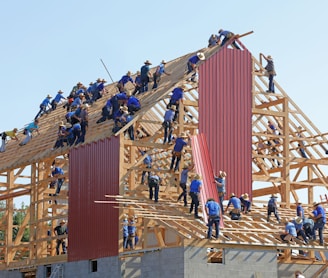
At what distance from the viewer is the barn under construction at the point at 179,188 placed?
2780 cm

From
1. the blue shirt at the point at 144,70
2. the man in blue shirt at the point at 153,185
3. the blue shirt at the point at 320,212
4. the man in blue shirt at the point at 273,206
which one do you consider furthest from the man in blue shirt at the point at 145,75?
the blue shirt at the point at 320,212

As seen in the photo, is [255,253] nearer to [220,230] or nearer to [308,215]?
[220,230]

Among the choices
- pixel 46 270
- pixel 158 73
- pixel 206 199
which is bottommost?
pixel 46 270

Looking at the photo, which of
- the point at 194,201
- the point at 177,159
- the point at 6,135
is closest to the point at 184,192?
the point at 194,201

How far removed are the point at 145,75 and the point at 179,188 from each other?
543cm

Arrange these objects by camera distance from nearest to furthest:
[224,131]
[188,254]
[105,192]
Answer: [188,254], [105,192], [224,131]

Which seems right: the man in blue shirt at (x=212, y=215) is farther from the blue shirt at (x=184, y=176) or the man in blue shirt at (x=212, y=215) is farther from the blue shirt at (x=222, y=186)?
the blue shirt at (x=222, y=186)

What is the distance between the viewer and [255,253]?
91.1ft

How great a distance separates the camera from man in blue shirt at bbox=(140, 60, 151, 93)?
34.7 meters

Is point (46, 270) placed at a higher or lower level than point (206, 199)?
lower

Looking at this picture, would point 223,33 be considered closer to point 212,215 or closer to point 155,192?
point 155,192

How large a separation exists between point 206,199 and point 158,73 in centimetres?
773

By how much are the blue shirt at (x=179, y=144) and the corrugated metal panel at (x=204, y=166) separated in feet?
1.50

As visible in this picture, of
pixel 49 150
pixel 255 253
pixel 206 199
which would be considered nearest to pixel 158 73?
pixel 49 150
